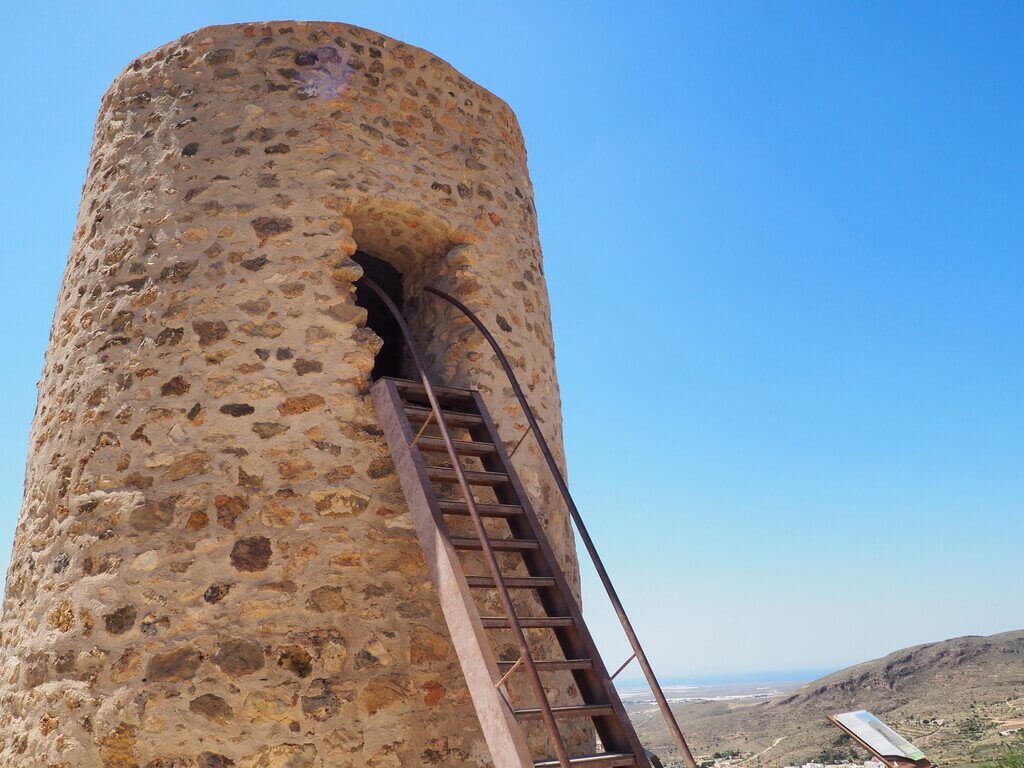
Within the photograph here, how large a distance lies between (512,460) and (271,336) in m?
1.52

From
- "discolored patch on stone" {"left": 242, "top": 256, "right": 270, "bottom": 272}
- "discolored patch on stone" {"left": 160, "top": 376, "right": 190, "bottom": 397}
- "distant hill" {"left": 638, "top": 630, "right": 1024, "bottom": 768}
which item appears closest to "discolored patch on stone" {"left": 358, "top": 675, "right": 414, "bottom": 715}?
"discolored patch on stone" {"left": 160, "top": 376, "right": 190, "bottom": 397}

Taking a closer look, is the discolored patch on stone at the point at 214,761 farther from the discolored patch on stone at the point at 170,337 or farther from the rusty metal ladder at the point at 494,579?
the discolored patch on stone at the point at 170,337

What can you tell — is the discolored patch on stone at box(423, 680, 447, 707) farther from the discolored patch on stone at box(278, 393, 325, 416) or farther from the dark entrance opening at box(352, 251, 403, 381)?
the dark entrance opening at box(352, 251, 403, 381)

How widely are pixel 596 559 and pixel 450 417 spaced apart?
1.17 metres

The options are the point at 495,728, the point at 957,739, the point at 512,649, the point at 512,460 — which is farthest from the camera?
the point at 957,739

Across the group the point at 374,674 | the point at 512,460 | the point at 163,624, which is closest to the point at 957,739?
the point at 512,460

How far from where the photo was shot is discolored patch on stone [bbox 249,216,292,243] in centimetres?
472

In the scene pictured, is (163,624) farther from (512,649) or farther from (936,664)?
(936,664)

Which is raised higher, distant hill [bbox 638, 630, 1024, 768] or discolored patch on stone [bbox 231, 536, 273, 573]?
discolored patch on stone [bbox 231, 536, 273, 573]

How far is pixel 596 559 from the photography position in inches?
156

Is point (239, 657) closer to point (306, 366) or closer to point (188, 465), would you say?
point (188, 465)

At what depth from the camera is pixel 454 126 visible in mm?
5633

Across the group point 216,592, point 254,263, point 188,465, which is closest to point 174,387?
point 188,465

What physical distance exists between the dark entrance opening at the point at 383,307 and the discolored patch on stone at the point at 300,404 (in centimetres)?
163
